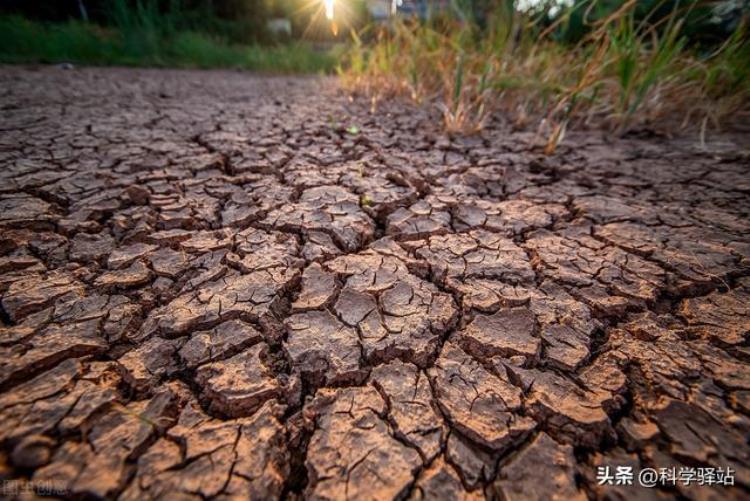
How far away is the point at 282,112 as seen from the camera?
2.60 metres

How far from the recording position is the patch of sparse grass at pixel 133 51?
4176 millimetres

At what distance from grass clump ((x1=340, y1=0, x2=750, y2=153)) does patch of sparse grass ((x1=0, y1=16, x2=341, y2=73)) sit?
10.2 ft

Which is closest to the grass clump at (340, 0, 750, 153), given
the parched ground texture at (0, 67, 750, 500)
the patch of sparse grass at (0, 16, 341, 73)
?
the parched ground texture at (0, 67, 750, 500)

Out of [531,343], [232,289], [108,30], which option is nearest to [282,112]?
[232,289]

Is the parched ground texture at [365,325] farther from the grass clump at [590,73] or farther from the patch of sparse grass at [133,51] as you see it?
the patch of sparse grass at [133,51]

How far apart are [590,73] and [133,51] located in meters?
5.91

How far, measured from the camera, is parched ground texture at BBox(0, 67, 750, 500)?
571 mm

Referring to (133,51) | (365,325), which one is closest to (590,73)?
(365,325)

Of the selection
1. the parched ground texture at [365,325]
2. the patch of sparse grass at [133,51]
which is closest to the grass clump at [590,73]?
the parched ground texture at [365,325]

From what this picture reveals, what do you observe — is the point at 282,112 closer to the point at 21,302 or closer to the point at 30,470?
the point at 21,302

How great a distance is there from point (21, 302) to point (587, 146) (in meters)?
2.54

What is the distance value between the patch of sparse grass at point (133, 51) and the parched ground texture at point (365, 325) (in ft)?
12.9

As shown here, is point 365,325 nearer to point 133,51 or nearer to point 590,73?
point 590,73

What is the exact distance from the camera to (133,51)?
4746 millimetres
